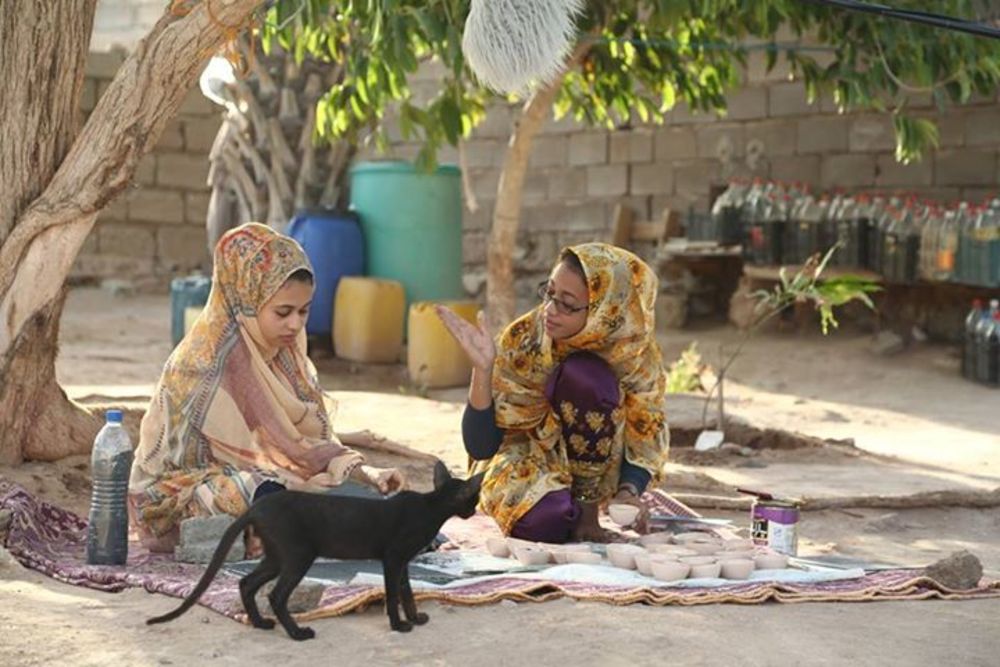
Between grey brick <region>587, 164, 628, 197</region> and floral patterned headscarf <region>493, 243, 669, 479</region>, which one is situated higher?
grey brick <region>587, 164, 628, 197</region>

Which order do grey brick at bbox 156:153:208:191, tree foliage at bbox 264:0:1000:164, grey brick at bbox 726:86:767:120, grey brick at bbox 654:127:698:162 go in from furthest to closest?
1. grey brick at bbox 156:153:208:191
2. grey brick at bbox 654:127:698:162
3. grey brick at bbox 726:86:767:120
4. tree foliage at bbox 264:0:1000:164

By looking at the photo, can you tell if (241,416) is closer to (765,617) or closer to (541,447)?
(541,447)

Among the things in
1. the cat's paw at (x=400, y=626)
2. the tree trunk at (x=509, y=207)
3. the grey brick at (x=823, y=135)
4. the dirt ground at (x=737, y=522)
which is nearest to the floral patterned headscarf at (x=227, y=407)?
the dirt ground at (x=737, y=522)

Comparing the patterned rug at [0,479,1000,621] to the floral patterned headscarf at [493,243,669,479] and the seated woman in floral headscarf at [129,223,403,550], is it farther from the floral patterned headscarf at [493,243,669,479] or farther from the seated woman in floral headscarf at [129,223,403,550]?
the floral patterned headscarf at [493,243,669,479]

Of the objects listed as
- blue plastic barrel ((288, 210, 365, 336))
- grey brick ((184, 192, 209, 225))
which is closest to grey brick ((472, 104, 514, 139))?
blue plastic barrel ((288, 210, 365, 336))

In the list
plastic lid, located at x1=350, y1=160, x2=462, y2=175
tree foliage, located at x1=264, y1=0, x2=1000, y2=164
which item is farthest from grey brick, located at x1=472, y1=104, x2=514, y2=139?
tree foliage, located at x1=264, y1=0, x2=1000, y2=164

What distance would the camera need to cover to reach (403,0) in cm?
695

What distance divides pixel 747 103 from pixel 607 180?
4.83 ft

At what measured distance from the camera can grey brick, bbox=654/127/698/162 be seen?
12375mm

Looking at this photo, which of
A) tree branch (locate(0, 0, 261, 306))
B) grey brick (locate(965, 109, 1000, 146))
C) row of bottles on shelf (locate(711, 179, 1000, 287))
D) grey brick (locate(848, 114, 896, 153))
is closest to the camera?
tree branch (locate(0, 0, 261, 306))

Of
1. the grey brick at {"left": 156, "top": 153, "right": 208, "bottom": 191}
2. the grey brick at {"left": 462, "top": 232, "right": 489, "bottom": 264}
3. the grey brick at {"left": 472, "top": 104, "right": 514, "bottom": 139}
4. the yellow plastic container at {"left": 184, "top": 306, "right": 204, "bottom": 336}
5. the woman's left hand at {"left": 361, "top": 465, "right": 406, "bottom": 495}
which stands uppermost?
the grey brick at {"left": 472, "top": 104, "right": 514, "bottom": 139}

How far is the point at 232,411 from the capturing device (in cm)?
438

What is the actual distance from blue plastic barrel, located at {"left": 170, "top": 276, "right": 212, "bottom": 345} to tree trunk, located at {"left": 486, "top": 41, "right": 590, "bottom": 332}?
6.59 ft

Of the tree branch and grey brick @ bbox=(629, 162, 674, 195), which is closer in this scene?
the tree branch
